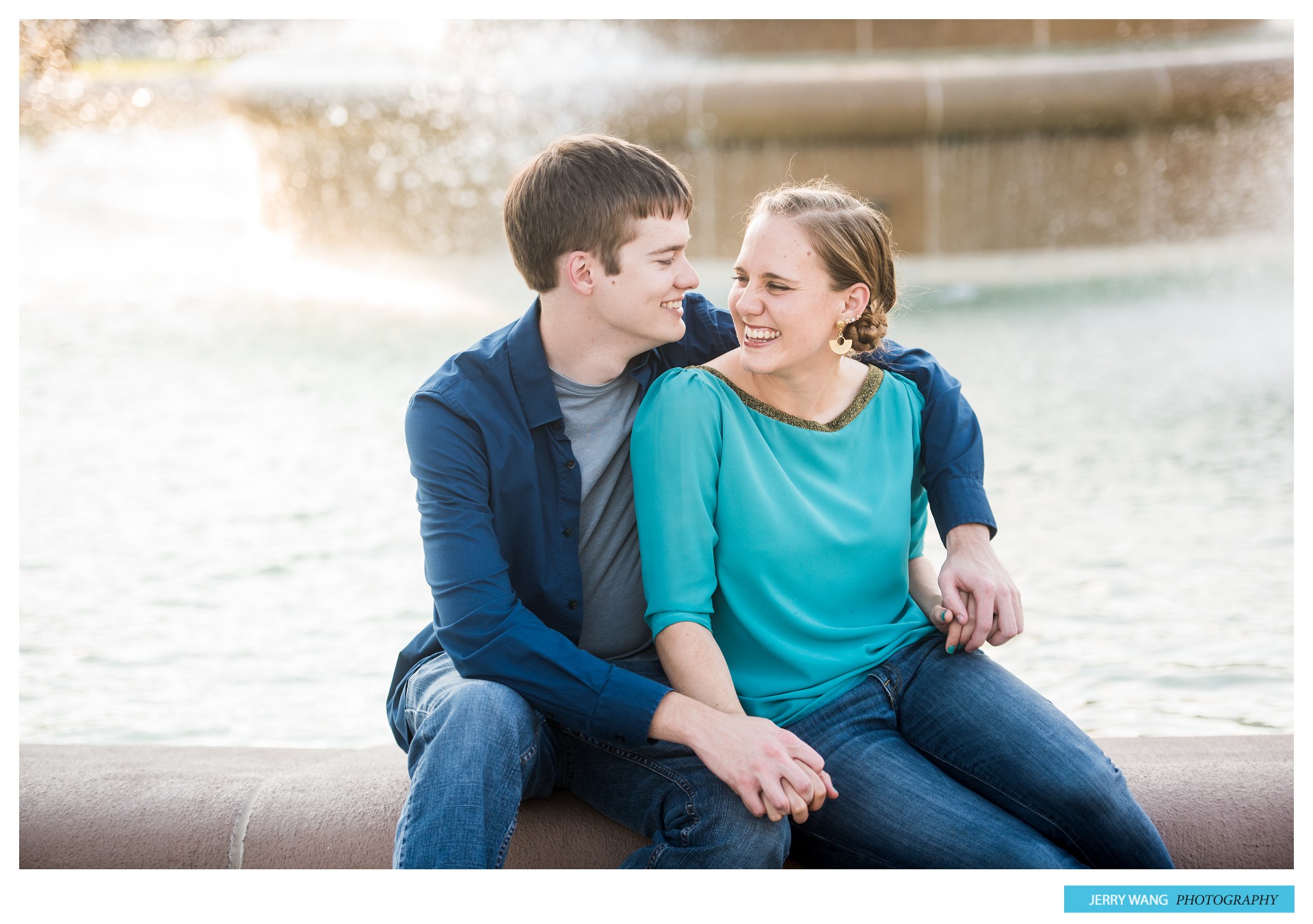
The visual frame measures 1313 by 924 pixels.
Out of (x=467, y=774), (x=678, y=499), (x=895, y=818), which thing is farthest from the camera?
(x=678, y=499)

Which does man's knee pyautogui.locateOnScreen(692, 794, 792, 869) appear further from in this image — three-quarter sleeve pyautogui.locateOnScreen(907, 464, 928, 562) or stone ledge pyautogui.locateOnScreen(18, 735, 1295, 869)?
three-quarter sleeve pyautogui.locateOnScreen(907, 464, 928, 562)

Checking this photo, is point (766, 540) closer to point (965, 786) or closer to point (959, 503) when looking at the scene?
point (959, 503)

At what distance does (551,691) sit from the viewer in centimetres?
194

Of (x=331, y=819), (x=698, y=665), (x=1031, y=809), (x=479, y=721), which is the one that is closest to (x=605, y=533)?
(x=698, y=665)

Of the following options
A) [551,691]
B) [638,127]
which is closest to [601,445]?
[551,691]

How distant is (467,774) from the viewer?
1801 millimetres

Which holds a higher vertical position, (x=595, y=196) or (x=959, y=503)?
(x=595, y=196)

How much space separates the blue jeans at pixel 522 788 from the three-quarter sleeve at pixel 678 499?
22 centimetres

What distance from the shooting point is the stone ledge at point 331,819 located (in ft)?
6.82

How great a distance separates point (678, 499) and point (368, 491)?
11.1ft

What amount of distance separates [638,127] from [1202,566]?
5.52m

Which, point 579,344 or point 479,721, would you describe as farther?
point 579,344

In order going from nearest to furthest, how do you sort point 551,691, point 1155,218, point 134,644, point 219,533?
1. point 551,691
2. point 134,644
3. point 219,533
4. point 1155,218
